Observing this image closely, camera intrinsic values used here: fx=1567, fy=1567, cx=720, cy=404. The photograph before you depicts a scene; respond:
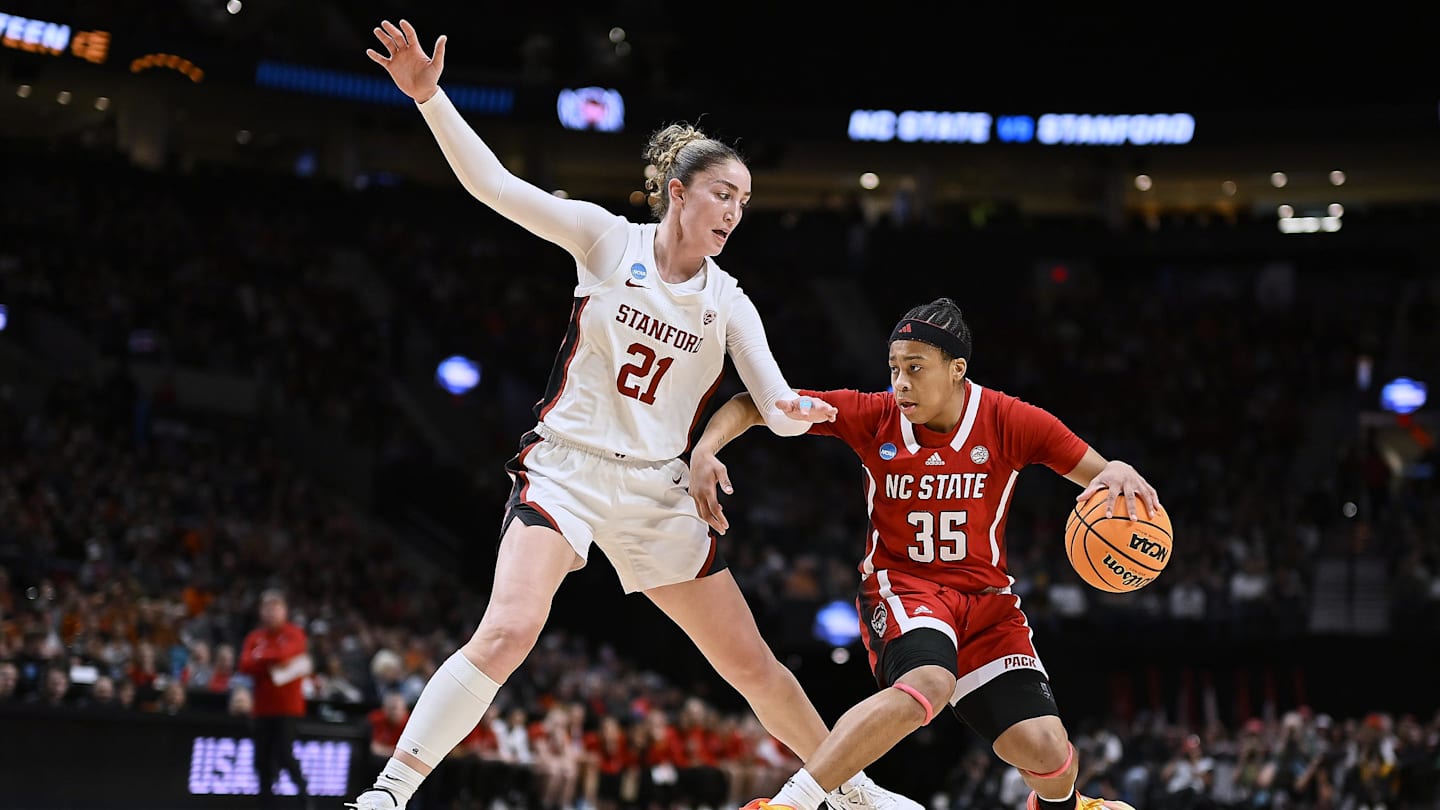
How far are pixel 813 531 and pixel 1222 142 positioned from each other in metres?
15.6

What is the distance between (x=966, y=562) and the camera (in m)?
5.95

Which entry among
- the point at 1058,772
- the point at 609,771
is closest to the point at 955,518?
the point at 1058,772

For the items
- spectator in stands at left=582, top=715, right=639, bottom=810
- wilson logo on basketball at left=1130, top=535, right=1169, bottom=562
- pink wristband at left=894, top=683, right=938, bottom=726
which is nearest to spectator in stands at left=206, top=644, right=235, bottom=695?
spectator in stands at left=582, top=715, right=639, bottom=810

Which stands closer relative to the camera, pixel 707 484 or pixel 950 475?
pixel 707 484

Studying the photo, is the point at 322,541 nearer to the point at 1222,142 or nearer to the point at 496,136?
the point at 496,136

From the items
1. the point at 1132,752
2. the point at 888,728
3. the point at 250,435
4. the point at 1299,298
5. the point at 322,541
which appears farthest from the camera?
the point at 1299,298

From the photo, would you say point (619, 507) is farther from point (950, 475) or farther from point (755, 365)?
point (950, 475)

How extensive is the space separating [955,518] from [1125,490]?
66 cm

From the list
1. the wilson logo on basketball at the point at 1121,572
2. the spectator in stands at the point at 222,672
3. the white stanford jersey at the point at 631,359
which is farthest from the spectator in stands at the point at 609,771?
the wilson logo on basketball at the point at 1121,572

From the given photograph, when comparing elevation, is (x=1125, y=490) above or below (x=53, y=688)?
above

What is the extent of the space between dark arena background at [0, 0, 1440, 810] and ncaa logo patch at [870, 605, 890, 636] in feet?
23.0

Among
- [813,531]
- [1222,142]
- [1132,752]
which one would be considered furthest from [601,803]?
[1222,142]

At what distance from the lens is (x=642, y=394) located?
563 cm

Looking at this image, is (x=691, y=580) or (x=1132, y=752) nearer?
(x=691, y=580)
